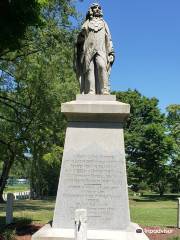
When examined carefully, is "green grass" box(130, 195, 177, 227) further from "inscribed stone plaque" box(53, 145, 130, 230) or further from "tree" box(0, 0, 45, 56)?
"inscribed stone plaque" box(53, 145, 130, 230)

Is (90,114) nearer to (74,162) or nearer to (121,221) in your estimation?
(74,162)

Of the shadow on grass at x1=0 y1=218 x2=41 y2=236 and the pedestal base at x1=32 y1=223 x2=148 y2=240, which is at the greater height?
the pedestal base at x1=32 y1=223 x2=148 y2=240

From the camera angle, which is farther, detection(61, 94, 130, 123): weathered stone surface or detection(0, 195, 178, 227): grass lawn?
detection(0, 195, 178, 227): grass lawn

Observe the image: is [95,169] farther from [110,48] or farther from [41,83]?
[41,83]

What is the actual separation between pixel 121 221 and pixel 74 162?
4.72ft

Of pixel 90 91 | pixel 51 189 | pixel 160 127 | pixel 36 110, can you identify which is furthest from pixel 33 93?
pixel 51 189

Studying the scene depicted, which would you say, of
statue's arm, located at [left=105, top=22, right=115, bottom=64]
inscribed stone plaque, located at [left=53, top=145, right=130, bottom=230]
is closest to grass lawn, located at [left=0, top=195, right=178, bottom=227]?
inscribed stone plaque, located at [left=53, top=145, right=130, bottom=230]

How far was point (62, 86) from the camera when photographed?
2414 cm

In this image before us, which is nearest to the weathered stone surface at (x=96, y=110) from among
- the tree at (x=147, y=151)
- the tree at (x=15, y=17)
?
the tree at (x=15, y=17)

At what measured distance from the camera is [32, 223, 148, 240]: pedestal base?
27.9 ft

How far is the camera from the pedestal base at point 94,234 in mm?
8492

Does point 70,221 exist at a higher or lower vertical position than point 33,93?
lower

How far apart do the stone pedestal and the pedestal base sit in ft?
0.13

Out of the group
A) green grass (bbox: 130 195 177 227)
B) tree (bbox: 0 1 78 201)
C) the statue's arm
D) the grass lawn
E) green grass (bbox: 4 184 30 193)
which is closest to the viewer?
the statue's arm
